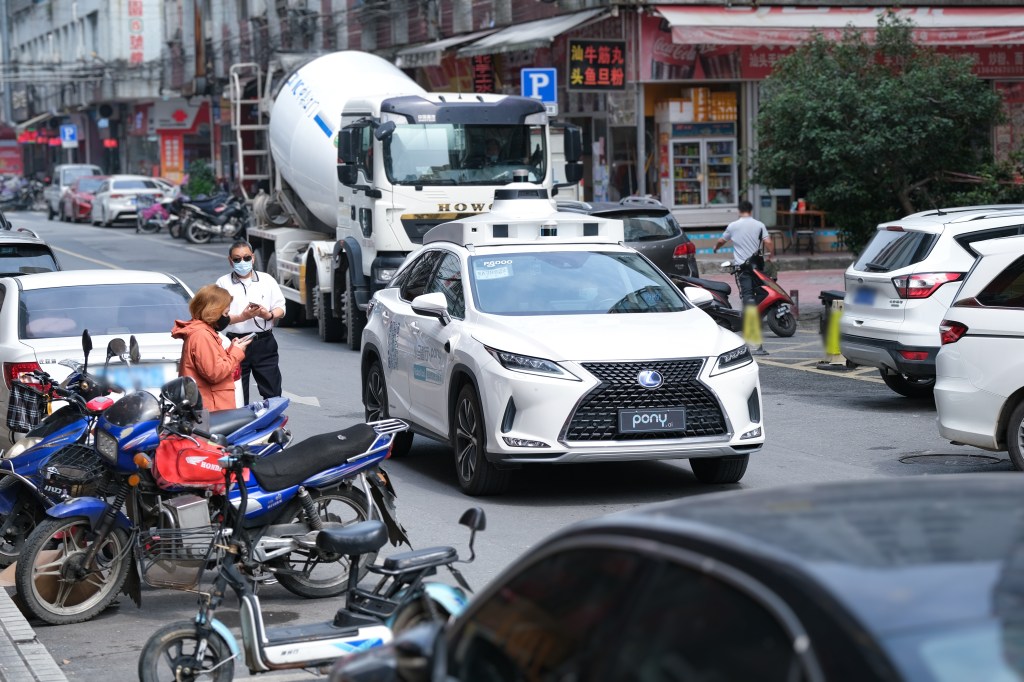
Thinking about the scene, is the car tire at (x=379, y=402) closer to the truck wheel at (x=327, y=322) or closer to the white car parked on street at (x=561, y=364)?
the white car parked on street at (x=561, y=364)

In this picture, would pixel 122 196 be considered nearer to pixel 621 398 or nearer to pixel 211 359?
pixel 211 359

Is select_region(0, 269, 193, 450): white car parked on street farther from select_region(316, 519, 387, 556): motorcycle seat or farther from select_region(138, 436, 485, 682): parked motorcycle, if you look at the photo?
select_region(316, 519, 387, 556): motorcycle seat

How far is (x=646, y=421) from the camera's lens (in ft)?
30.7

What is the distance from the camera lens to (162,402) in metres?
7.18

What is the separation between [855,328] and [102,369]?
699 cm

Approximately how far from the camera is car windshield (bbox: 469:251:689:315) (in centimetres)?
1032

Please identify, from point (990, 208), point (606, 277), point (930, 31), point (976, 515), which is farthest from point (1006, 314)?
point (930, 31)

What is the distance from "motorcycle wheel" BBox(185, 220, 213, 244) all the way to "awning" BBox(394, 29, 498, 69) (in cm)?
716

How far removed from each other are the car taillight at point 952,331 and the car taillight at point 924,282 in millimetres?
2580

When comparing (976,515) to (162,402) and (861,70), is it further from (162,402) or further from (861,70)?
(861,70)

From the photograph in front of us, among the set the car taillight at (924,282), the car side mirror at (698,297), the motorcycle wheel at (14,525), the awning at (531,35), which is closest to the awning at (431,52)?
the awning at (531,35)

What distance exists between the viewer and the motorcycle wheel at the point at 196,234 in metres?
39.2

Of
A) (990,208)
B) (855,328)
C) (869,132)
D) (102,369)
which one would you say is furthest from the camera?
(869,132)

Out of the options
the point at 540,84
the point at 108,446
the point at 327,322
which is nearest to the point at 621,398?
the point at 108,446
